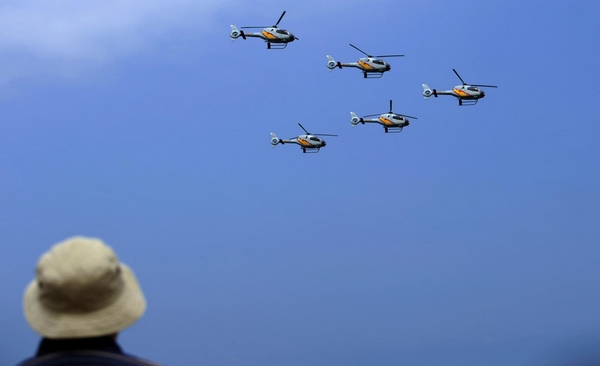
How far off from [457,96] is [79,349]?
76.3 meters

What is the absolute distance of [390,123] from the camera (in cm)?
8156

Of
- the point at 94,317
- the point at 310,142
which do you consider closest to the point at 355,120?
the point at 310,142

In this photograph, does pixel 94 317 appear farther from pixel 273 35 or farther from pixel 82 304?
pixel 273 35

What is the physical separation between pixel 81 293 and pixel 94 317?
0.65 feet

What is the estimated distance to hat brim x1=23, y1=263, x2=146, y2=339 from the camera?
17.7ft

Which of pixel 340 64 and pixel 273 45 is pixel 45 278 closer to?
pixel 273 45

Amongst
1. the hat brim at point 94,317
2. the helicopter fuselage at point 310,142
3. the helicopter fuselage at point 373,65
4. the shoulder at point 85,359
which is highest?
the helicopter fuselage at point 373,65

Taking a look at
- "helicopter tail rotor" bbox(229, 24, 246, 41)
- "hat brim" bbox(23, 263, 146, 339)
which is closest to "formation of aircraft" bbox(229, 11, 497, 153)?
"helicopter tail rotor" bbox(229, 24, 246, 41)

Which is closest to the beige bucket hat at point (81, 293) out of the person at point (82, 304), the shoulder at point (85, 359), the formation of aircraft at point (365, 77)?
the person at point (82, 304)

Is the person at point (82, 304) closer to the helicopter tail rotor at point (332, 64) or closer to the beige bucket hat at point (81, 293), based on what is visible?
the beige bucket hat at point (81, 293)

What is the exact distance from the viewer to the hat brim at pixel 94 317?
212 inches

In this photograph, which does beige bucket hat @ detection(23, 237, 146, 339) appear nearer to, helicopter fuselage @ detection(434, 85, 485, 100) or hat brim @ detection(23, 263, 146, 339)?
hat brim @ detection(23, 263, 146, 339)

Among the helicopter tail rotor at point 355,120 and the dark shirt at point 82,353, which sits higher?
the helicopter tail rotor at point 355,120

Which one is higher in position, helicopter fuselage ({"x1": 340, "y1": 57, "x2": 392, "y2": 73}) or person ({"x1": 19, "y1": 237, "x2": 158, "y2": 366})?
helicopter fuselage ({"x1": 340, "y1": 57, "x2": 392, "y2": 73})
